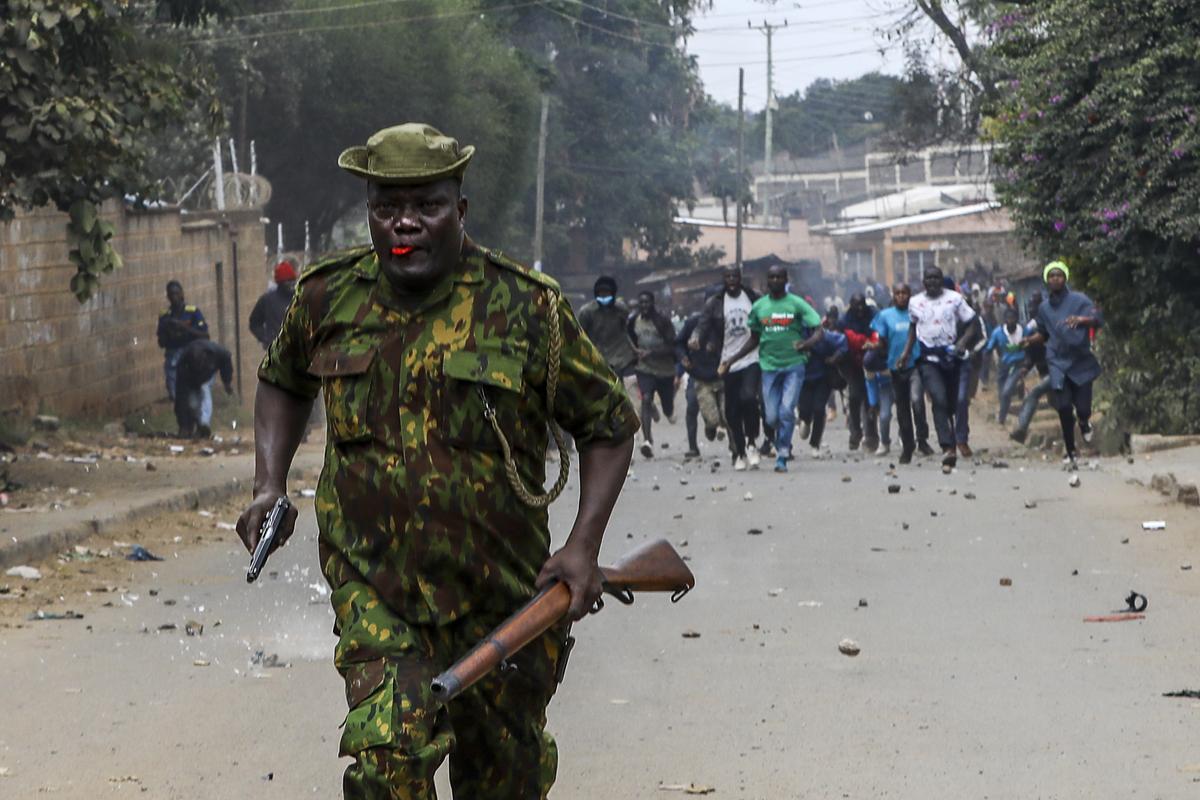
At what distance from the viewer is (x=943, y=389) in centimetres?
1686

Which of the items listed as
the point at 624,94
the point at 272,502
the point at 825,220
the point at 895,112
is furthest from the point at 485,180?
the point at 825,220

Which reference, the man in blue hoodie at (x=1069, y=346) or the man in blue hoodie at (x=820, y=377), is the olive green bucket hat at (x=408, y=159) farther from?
the man in blue hoodie at (x=820, y=377)

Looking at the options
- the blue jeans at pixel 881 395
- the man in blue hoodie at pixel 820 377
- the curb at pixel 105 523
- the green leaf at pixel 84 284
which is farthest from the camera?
the blue jeans at pixel 881 395

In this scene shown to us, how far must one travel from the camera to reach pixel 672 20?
5825cm

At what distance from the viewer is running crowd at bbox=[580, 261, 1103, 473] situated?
1617 centimetres

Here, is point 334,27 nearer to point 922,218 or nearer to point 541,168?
point 541,168

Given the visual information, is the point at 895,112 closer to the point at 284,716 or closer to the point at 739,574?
the point at 739,574

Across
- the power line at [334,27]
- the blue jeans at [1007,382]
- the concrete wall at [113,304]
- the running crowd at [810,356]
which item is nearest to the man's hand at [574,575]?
the running crowd at [810,356]

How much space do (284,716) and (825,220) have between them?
91678 millimetres

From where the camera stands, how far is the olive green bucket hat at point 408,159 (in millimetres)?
3859

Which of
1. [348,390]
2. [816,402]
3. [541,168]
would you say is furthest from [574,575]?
[541,168]

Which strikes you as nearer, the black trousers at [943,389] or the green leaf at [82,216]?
the green leaf at [82,216]

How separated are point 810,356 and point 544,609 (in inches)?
604

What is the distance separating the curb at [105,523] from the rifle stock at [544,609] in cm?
675
